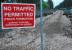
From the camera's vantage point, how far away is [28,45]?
35.4 feet

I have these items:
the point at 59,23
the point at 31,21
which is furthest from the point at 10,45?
the point at 31,21

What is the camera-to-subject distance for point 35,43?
36.0ft

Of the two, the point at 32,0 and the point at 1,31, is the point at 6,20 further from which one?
the point at 1,31

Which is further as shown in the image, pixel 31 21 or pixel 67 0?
pixel 67 0

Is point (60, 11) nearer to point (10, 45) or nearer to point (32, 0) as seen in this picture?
point (32, 0)

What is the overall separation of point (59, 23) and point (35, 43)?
128 centimetres

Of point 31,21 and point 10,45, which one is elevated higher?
point 31,21

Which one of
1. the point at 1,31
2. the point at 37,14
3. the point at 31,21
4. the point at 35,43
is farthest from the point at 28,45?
the point at 31,21

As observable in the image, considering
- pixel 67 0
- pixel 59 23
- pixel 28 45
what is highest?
pixel 67 0

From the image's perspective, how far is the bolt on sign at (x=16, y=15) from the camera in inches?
317

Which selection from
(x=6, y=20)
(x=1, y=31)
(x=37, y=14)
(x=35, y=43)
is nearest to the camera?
(x=6, y=20)

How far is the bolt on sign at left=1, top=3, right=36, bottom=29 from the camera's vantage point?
317 inches

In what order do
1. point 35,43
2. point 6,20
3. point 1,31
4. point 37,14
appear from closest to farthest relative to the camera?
point 6,20 < point 37,14 < point 1,31 < point 35,43

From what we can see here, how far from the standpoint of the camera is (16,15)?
8.13 metres
